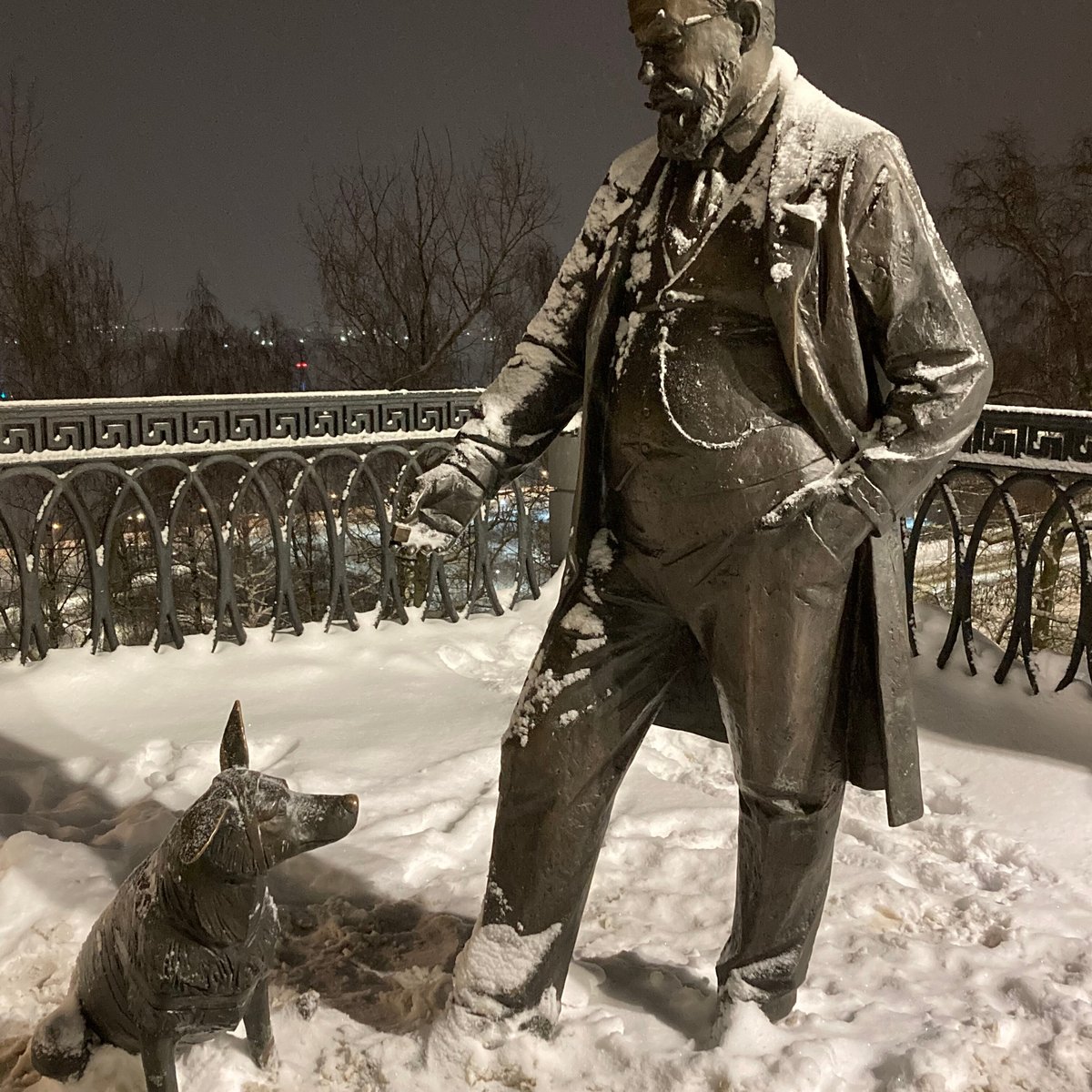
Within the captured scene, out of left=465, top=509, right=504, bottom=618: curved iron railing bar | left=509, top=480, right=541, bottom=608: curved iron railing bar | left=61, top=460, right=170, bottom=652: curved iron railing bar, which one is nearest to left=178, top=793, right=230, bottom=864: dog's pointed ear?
left=61, top=460, right=170, bottom=652: curved iron railing bar

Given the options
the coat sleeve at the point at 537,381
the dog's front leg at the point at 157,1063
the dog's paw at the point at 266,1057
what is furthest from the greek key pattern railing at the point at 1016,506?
the dog's front leg at the point at 157,1063

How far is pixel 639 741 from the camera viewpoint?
254 cm

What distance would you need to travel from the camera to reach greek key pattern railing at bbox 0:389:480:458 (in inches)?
207

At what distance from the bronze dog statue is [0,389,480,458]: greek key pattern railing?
134 inches

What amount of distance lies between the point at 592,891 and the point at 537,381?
1.69 m

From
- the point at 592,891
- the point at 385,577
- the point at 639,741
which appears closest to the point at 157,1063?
the point at 639,741

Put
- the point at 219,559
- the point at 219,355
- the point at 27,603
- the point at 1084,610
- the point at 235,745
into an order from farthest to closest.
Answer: the point at 219,355, the point at 219,559, the point at 27,603, the point at 1084,610, the point at 235,745

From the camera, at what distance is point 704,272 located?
2184 millimetres

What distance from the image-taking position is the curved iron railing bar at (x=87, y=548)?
5277mm

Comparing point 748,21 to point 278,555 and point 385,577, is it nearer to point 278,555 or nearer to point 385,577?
point 278,555

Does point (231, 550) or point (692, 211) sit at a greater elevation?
point (692, 211)

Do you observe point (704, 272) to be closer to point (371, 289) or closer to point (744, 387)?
point (744, 387)

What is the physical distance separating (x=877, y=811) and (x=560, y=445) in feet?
9.69

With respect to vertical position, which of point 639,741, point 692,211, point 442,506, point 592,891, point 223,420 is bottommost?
point 592,891
